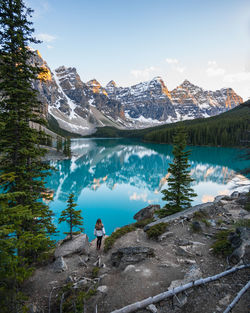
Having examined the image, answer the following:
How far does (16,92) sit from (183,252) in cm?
1236

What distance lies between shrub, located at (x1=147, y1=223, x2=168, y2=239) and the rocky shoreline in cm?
33

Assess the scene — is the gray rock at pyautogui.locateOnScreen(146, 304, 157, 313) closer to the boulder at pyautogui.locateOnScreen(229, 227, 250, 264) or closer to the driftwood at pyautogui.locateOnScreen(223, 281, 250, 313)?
the driftwood at pyautogui.locateOnScreen(223, 281, 250, 313)

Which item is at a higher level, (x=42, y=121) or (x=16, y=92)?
(x=16, y=92)

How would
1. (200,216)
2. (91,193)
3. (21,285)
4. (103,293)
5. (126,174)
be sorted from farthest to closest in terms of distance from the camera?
1. (126,174)
2. (91,193)
3. (200,216)
4. (21,285)
5. (103,293)

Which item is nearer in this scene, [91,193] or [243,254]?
[243,254]

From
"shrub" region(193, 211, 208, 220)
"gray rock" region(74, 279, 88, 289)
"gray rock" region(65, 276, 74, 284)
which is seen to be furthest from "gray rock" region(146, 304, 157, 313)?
"shrub" region(193, 211, 208, 220)

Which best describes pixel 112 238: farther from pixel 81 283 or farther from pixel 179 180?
pixel 179 180

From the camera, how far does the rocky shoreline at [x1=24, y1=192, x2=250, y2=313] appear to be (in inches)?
229

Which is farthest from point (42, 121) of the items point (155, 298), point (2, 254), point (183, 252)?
point (183, 252)

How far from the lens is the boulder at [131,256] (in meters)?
9.09

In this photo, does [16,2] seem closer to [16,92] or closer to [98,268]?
[16,92]

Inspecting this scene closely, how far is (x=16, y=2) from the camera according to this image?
29.5 feet

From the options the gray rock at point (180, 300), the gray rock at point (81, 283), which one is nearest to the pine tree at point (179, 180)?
the gray rock at point (81, 283)

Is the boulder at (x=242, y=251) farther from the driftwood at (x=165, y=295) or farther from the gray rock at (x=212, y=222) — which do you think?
the gray rock at (x=212, y=222)
